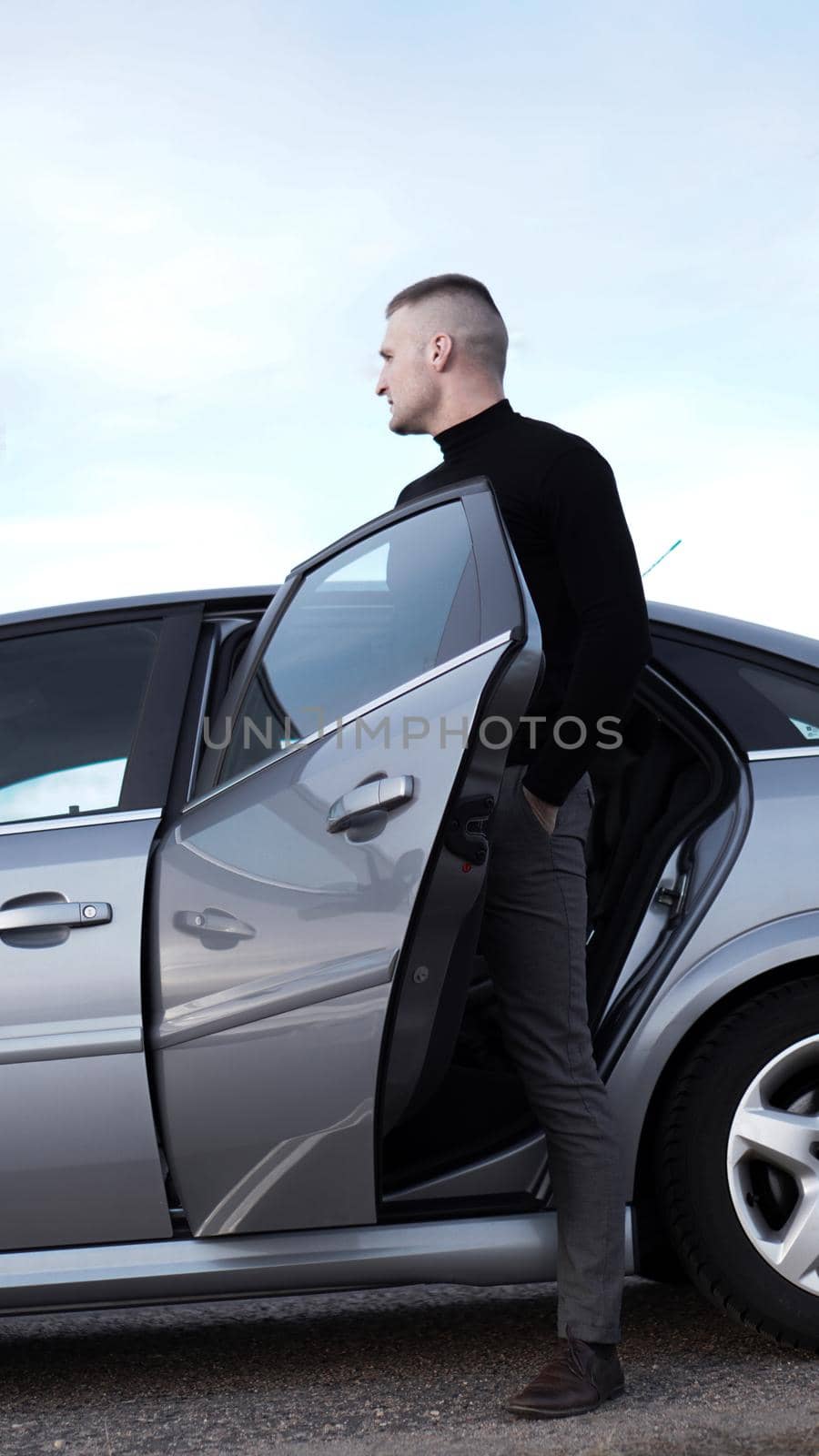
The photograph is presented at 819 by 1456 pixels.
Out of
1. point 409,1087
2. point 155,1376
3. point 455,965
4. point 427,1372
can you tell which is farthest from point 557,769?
point 155,1376

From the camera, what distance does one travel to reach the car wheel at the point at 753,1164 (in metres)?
2.63

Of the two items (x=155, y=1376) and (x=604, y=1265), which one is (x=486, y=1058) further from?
(x=155, y=1376)

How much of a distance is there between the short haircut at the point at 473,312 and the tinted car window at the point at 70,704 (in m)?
0.80

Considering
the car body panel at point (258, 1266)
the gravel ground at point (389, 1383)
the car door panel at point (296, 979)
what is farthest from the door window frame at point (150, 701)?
the gravel ground at point (389, 1383)

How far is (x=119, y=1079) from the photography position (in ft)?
8.32

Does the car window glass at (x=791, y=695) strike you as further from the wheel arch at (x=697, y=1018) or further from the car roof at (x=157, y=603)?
the car roof at (x=157, y=603)

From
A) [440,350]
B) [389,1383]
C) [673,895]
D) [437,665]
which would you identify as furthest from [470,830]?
[389,1383]

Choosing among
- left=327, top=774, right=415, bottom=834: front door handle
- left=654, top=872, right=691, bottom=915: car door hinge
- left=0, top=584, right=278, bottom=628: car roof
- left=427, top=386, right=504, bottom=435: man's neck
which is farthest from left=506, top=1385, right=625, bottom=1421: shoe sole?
left=427, top=386, right=504, bottom=435: man's neck

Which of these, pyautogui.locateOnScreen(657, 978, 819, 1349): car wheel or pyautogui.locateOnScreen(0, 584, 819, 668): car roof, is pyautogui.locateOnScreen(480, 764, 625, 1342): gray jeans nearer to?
pyautogui.locateOnScreen(657, 978, 819, 1349): car wheel

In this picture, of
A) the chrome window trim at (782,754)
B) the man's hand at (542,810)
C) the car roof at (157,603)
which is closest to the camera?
the man's hand at (542,810)

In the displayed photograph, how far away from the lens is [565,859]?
8.55 feet

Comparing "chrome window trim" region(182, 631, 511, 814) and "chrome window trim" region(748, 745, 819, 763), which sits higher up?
"chrome window trim" region(182, 631, 511, 814)

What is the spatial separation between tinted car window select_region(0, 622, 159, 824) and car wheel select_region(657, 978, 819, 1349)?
3.97 ft

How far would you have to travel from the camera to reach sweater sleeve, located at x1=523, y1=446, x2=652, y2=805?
8.10 ft
